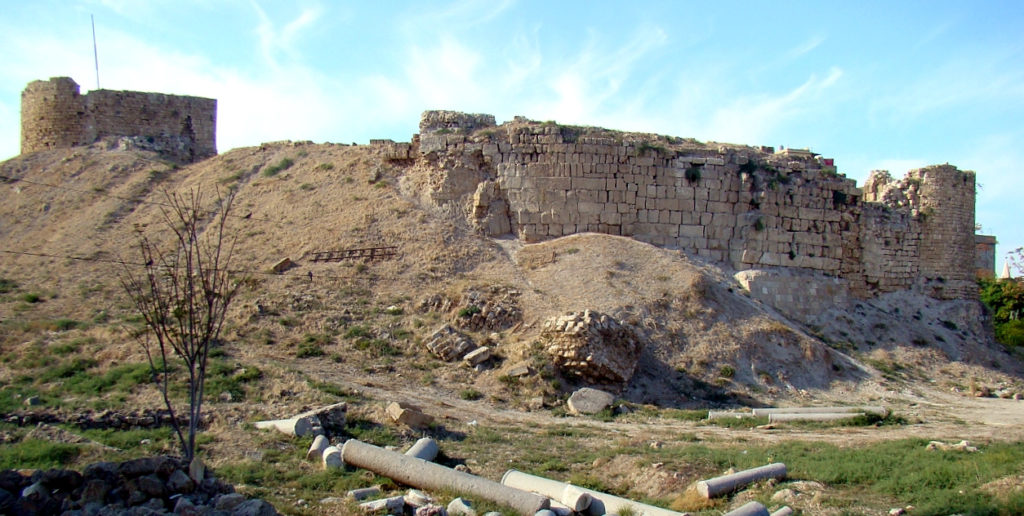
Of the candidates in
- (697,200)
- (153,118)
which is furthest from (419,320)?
(153,118)

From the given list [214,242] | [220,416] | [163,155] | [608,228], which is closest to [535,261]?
[608,228]

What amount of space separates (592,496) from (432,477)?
1848 mm

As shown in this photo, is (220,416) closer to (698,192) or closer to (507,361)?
(507,361)

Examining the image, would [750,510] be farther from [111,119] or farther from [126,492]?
[111,119]

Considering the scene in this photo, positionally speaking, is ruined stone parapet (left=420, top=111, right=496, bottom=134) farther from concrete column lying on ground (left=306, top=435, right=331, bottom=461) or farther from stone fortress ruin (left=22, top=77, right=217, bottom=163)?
concrete column lying on ground (left=306, top=435, right=331, bottom=461)

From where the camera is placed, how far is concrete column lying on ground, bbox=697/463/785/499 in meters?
9.06

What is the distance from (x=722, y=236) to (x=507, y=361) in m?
7.82

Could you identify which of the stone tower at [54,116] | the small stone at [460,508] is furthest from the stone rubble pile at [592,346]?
the stone tower at [54,116]

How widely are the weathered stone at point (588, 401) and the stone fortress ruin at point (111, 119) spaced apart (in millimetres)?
17772

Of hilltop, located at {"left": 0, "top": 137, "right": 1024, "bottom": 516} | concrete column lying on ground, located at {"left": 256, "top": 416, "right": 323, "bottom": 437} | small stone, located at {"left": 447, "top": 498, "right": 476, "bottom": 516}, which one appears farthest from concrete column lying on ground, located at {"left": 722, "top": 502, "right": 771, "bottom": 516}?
concrete column lying on ground, located at {"left": 256, "top": 416, "right": 323, "bottom": 437}

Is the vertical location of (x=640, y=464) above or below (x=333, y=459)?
below

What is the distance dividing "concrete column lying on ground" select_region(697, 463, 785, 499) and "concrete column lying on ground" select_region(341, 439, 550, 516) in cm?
179

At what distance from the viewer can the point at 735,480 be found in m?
9.27

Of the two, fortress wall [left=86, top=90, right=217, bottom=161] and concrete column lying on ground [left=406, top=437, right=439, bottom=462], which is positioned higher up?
fortress wall [left=86, top=90, right=217, bottom=161]
